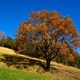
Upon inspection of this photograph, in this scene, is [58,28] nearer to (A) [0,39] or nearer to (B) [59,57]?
(B) [59,57]

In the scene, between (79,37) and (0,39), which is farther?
(0,39)

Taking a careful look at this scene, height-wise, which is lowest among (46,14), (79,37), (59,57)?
(59,57)

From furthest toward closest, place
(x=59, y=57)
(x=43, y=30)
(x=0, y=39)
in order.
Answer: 1. (x=0, y=39)
2. (x=59, y=57)
3. (x=43, y=30)

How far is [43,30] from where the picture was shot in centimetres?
4441

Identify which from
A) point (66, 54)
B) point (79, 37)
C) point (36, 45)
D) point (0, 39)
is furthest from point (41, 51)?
point (0, 39)

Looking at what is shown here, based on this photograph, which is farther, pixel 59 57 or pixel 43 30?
pixel 59 57

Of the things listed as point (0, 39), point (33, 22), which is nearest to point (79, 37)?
point (33, 22)

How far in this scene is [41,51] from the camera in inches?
1809

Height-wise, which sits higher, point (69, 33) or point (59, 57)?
point (69, 33)

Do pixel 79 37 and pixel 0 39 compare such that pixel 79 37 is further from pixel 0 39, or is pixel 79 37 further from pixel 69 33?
pixel 0 39

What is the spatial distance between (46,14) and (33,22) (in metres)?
2.82

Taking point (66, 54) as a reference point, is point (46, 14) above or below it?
above

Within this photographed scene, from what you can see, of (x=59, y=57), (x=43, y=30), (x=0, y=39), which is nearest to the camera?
(x=43, y=30)

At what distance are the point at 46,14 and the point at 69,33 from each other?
5.42 metres
